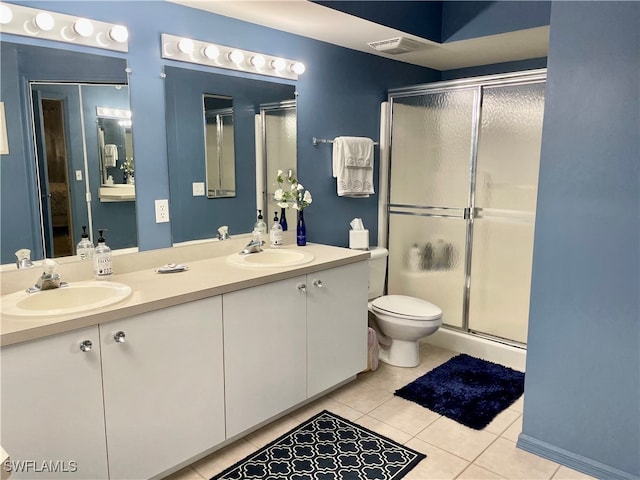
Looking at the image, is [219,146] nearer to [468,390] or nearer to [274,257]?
[274,257]

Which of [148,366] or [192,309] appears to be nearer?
[148,366]

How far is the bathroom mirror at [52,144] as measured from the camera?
191cm

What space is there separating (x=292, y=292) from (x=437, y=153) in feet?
5.84

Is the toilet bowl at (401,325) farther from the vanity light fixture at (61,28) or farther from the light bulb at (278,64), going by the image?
the vanity light fixture at (61,28)

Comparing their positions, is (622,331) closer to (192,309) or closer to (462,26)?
(192,309)

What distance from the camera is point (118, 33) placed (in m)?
2.16

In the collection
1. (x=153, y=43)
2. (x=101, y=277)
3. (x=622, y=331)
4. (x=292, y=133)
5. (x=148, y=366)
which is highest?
(x=153, y=43)

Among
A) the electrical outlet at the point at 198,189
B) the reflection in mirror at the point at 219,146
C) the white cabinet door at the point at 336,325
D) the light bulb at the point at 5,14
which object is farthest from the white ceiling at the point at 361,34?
the white cabinet door at the point at 336,325

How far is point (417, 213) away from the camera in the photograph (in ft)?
12.1

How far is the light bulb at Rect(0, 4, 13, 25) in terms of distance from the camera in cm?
184

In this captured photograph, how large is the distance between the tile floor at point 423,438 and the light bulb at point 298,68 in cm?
196

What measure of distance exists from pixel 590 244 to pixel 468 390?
1.28m

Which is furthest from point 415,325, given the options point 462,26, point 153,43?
point 153,43

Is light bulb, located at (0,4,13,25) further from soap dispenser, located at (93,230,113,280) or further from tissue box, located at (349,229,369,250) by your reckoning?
tissue box, located at (349,229,369,250)
